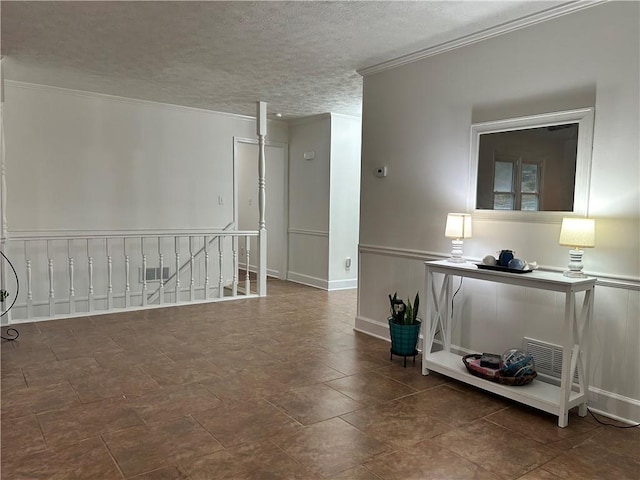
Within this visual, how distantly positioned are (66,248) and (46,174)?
89cm

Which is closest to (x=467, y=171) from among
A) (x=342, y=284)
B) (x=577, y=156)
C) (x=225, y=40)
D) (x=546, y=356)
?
(x=577, y=156)

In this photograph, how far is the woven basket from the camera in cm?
277

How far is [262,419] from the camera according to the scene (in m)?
2.57

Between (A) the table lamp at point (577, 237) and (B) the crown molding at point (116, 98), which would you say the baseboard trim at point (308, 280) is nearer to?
(B) the crown molding at point (116, 98)

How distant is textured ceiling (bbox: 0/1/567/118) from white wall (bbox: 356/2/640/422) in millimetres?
269

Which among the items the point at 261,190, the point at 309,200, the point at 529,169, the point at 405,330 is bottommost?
the point at 405,330

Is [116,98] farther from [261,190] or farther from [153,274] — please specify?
[153,274]

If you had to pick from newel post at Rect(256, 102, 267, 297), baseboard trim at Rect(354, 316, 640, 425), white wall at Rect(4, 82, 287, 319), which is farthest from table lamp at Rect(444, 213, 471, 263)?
white wall at Rect(4, 82, 287, 319)

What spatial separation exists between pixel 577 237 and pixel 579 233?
0.02 metres

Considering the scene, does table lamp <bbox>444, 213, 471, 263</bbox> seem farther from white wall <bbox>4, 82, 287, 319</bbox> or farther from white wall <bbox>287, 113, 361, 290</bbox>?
white wall <bbox>4, 82, 287, 319</bbox>

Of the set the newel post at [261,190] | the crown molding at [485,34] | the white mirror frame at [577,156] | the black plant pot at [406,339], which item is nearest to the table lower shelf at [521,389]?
the black plant pot at [406,339]

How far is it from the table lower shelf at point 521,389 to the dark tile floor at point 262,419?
0.09 metres

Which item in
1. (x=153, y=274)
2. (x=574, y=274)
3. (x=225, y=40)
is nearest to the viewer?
(x=574, y=274)

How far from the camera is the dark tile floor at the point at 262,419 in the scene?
212cm
